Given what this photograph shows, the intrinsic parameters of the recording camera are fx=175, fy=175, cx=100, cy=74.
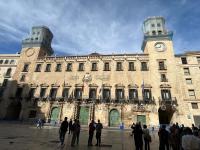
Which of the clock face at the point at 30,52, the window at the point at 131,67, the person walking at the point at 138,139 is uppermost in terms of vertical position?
the clock face at the point at 30,52

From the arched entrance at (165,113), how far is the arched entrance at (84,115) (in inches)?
527

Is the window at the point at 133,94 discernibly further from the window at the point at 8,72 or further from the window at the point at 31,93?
the window at the point at 8,72

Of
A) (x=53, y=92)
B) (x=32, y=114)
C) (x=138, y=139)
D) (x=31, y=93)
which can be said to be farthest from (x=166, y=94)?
(x=31, y=93)

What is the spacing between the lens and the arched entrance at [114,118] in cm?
3152

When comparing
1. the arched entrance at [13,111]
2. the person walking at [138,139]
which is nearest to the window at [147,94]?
the person walking at [138,139]

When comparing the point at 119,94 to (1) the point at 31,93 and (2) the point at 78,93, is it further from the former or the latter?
(1) the point at 31,93

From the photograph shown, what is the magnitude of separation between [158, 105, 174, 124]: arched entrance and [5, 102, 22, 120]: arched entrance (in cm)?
2887

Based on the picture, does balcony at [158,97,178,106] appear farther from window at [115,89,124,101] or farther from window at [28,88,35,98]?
window at [28,88,35,98]

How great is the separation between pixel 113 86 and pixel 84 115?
25.7ft

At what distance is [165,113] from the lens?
33.3 metres

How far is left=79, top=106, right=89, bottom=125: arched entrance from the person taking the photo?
1278 inches

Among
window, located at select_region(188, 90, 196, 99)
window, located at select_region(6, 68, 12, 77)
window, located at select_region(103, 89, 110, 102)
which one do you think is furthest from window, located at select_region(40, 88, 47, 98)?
window, located at select_region(188, 90, 196, 99)

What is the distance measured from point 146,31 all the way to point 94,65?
1445 centimetres

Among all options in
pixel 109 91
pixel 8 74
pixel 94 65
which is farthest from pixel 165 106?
pixel 8 74
